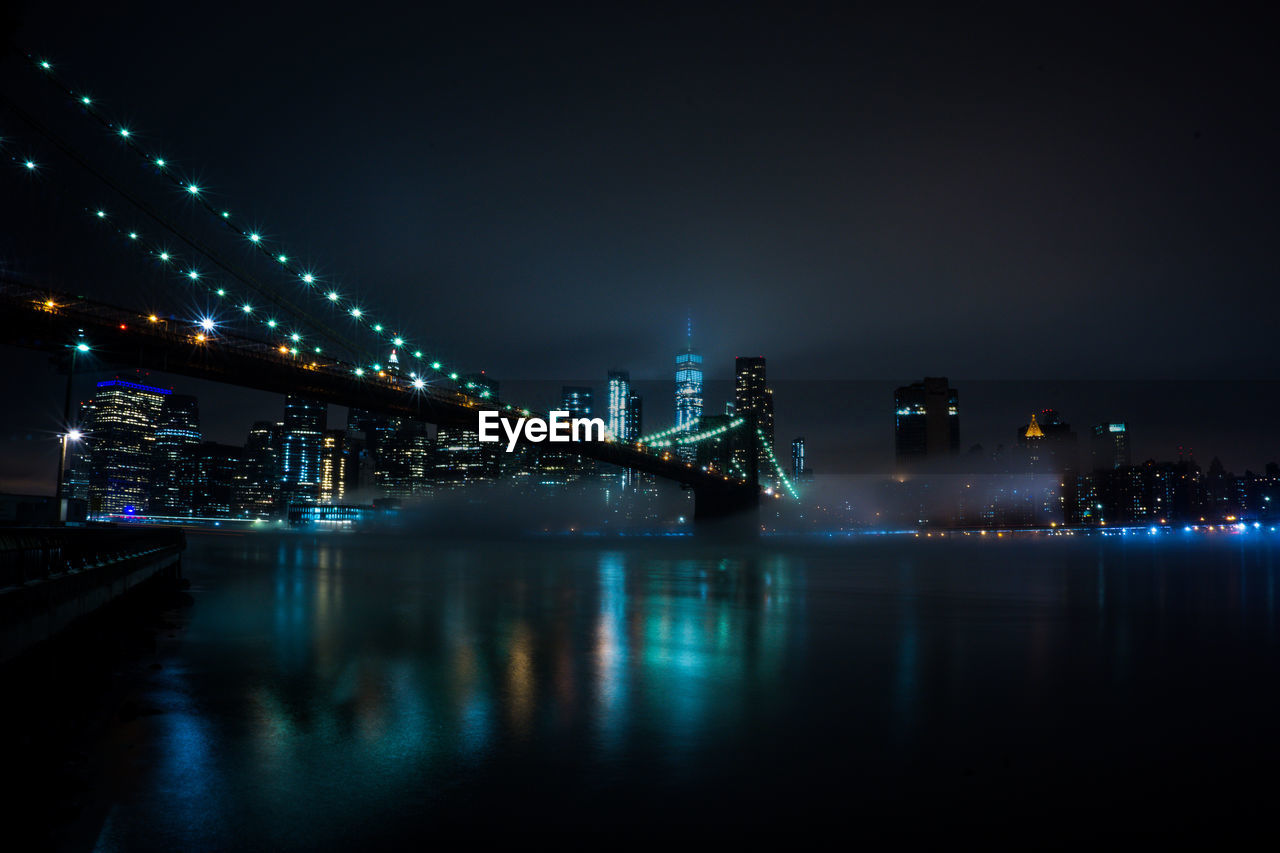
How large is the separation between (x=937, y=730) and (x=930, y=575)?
30055mm

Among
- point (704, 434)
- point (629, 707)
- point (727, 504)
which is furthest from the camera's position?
point (704, 434)

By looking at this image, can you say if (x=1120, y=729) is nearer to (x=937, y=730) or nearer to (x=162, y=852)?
(x=937, y=730)

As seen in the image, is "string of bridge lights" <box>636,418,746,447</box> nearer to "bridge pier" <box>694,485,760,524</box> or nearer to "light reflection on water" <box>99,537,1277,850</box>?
"bridge pier" <box>694,485,760,524</box>

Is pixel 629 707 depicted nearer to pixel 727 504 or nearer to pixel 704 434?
pixel 727 504

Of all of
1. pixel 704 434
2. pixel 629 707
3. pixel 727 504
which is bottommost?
pixel 629 707

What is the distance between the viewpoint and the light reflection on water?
20.7 ft

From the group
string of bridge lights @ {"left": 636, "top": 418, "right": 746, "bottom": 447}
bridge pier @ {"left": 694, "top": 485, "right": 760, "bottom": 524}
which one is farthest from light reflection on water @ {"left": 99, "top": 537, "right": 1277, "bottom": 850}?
string of bridge lights @ {"left": 636, "top": 418, "right": 746, "bottom": 447}

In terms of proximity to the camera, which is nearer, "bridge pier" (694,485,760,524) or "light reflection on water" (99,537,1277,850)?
"light reflection on water" (99,537,1277,850)

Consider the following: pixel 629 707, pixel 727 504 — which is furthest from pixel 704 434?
pixel 629 707

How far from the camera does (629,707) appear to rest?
380 inches

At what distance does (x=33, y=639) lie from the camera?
10188 mm

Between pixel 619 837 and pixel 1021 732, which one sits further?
pixel 1021 732

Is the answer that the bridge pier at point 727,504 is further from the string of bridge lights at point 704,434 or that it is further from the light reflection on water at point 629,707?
the light reflection on water at point 629,707

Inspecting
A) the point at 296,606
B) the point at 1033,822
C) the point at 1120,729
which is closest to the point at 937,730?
the point at 1120,729
